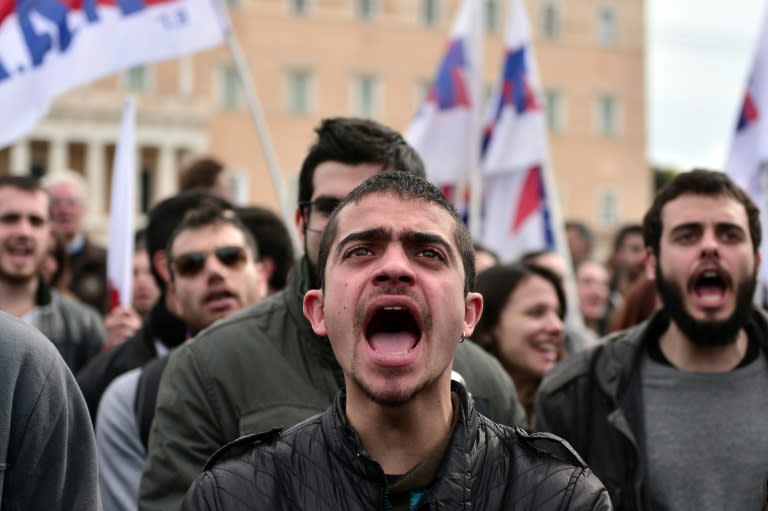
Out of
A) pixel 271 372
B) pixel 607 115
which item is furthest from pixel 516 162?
pixel 607 115

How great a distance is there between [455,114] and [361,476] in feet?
23.3

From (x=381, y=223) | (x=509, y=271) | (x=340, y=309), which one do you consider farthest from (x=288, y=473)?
(x=509, y=271)

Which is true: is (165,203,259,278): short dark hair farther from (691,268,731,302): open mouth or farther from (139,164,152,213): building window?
(139,164,152,213): building window

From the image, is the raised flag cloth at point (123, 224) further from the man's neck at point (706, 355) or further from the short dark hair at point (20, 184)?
the man's neck at point (706, 355)

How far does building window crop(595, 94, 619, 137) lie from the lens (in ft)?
185

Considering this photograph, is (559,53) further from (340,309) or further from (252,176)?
(340,309)

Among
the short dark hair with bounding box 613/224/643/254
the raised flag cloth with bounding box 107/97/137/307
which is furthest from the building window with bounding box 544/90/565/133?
the raised flag cloth with bounding box 107/97/137/307

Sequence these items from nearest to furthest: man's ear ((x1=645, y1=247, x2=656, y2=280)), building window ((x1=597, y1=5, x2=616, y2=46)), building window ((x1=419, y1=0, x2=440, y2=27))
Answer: man's ear ((x1=645, y1=247, x2=656, y2=280)) → building window ((x1=419, y1=0, x2=440, y2=27)) → building window ((x1=597, y1=5, x2=616, y2=46))

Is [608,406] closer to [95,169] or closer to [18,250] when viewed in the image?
[18,250]

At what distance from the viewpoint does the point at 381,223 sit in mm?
2682

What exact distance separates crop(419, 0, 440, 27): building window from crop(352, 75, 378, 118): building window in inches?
127

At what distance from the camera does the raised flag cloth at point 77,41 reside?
6281 mm

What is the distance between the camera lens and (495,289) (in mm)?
5730

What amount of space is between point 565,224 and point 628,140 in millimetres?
45837
